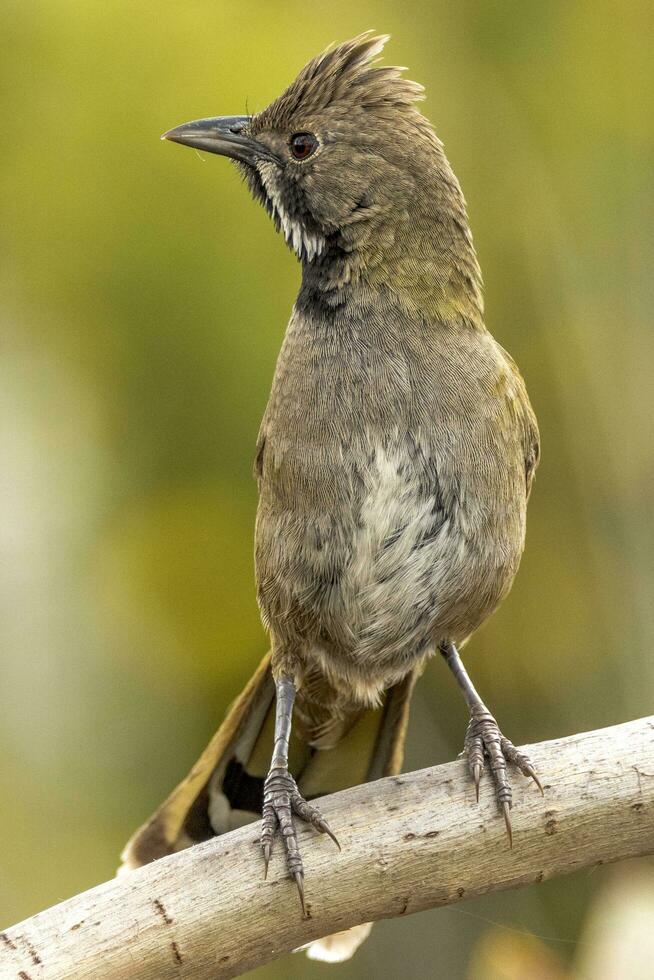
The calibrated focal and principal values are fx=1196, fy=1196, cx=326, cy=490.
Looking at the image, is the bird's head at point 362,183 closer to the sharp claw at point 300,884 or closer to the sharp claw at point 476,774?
the sharp claw at point 476,774

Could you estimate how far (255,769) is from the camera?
386cm

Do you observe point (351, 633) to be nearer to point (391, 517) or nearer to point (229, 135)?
point (391, 517)

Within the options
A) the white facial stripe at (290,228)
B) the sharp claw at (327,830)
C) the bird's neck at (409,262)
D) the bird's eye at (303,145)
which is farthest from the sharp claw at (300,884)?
the bird's eye at (303,145)

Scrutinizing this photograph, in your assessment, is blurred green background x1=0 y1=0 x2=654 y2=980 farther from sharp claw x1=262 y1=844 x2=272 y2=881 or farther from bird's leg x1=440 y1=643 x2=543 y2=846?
sharp claw x1=262 y1=844 x2=272 y2=881

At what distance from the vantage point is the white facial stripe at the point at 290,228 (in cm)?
348

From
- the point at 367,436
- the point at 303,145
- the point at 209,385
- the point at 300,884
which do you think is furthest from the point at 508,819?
the point at 209,385

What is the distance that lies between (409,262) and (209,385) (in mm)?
1834

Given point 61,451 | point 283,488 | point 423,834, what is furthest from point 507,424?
point 61,451

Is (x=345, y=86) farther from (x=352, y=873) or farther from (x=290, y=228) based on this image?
(x=352, y=873)

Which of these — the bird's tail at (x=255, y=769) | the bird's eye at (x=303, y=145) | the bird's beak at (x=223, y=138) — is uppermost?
the bird's beak at (x=223, y=138)

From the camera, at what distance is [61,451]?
5066 mm

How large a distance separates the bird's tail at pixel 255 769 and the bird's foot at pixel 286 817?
472mm

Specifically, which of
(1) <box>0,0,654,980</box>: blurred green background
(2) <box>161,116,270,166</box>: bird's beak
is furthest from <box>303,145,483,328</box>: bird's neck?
(1) <box>0,0,654,980</box>: blurred green background

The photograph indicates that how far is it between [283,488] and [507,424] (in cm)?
66
